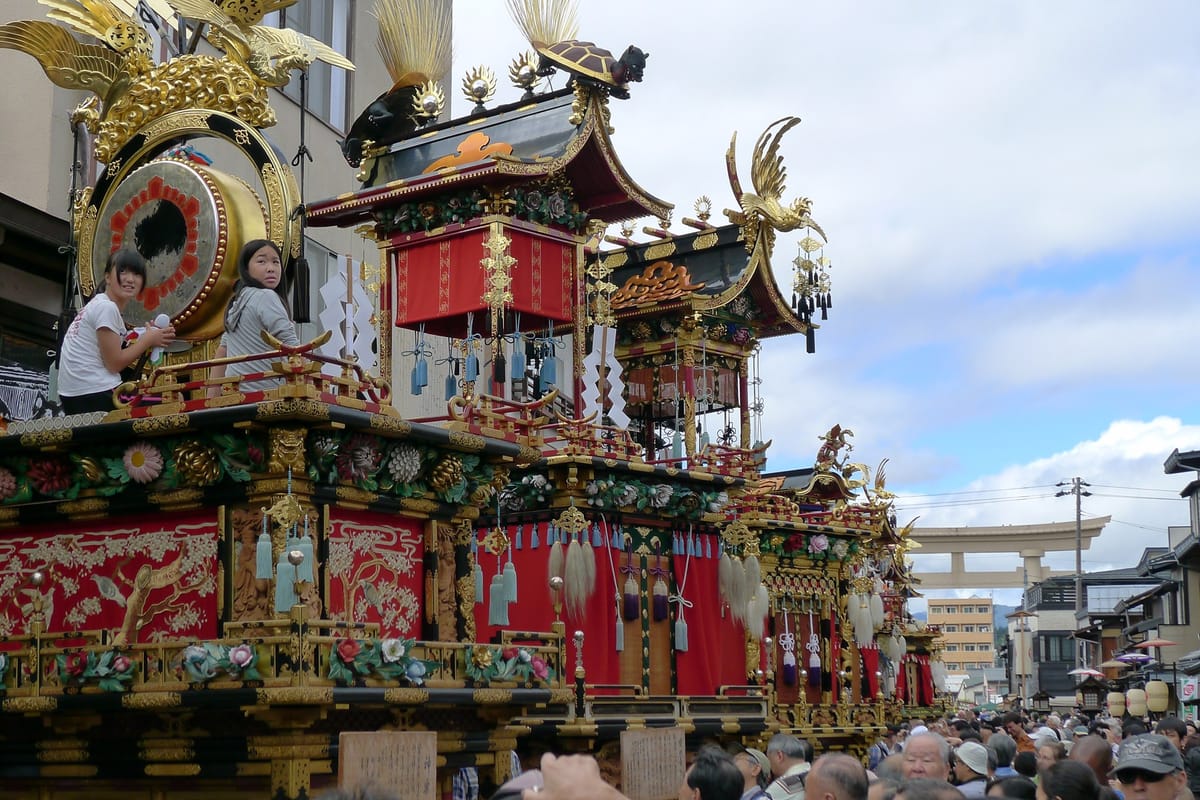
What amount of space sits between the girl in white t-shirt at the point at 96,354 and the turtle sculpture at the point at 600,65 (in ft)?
28.5

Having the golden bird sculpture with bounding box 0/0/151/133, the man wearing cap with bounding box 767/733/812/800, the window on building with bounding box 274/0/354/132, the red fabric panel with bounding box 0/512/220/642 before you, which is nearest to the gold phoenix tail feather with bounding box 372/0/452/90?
the window on building with bounding box 274/0/354/132

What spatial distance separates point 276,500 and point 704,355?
14.2 m

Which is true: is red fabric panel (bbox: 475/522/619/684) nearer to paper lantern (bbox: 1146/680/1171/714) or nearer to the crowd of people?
the crowd of people

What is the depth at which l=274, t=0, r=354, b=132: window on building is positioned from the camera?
2561 cm

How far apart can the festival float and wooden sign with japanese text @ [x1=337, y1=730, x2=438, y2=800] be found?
0.20 feet

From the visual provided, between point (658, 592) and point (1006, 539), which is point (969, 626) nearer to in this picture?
point (1006, 539)

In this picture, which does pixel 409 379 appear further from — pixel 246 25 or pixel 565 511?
pixel 246 25

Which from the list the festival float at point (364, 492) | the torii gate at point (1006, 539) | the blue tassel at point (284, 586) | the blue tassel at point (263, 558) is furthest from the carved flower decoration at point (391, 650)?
the torii gate at point (1006, 539)

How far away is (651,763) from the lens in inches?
524

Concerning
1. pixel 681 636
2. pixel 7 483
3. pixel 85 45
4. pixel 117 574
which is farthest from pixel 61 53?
pixel 681 636

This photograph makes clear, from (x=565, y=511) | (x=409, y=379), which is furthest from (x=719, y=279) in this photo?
(x=565, y=511)

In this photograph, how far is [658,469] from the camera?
22.8m

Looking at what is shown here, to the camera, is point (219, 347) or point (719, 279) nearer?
point (219, 347)

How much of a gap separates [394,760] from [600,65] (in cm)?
1341
